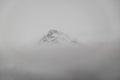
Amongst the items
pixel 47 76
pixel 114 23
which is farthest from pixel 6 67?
pixel 114 23

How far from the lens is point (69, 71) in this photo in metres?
1.55

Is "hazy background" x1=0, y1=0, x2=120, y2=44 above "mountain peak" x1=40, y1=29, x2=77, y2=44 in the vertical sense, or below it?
above


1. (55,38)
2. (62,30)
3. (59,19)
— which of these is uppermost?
(59,19)

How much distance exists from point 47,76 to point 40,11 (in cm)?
74

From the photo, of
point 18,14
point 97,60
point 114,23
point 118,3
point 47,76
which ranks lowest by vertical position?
point 47,76

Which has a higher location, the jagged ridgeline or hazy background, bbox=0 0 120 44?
hazy background, bbox=0 0 120 44

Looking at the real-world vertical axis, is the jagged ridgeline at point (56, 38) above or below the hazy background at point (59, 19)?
below

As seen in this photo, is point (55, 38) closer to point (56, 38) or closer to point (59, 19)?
point (56, 38)

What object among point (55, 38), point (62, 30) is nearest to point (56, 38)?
point (55, 38)

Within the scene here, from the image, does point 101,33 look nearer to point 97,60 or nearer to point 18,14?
point 97,60

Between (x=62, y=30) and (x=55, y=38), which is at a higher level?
(x=62, y=30)

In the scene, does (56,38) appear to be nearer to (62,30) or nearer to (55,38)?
(55,38)

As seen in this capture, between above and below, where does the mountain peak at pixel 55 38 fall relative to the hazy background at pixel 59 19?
below

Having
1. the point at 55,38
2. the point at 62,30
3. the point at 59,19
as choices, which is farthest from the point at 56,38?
the point at 59,19
